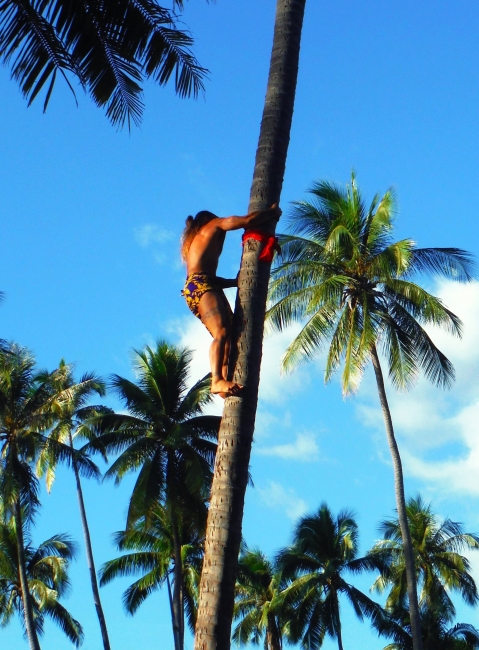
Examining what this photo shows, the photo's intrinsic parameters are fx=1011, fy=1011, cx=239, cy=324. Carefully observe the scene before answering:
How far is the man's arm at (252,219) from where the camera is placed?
6.71 m

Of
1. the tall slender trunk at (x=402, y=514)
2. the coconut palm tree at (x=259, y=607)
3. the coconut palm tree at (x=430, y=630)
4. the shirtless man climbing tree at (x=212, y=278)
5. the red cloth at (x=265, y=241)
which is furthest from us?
the coconut palm tree at (x=259, y=607)

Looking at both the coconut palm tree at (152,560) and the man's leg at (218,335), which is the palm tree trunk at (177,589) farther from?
the man's leg at (218,335)

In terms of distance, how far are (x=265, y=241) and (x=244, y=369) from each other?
950 mm

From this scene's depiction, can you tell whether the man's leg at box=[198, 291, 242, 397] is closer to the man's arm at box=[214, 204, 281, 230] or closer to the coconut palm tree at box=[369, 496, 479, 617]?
the man's arm at box=[214, 204, 281, 230]

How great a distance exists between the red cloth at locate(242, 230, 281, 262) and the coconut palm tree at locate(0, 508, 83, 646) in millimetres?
28711

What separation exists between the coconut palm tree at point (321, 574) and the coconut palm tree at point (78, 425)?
6.76 m

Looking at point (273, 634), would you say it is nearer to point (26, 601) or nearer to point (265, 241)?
point (26, 601)

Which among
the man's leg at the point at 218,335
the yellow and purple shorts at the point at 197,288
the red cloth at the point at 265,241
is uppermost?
the red cloth at the point at 265,241

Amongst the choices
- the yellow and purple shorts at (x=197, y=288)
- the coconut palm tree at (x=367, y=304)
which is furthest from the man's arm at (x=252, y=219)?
the coconut palm tree at (x=367, y=304)

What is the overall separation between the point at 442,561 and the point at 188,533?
9.51 m

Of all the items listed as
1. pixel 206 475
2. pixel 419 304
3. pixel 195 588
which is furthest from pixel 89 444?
pixel 419 304

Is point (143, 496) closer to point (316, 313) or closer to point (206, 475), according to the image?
point (206, 475)

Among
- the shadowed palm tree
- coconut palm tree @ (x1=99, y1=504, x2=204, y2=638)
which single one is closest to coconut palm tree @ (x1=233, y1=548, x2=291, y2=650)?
coconut palm tree @ (x1=99, y1=504, x2=204, y2=638)

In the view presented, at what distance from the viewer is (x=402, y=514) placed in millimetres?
22938
